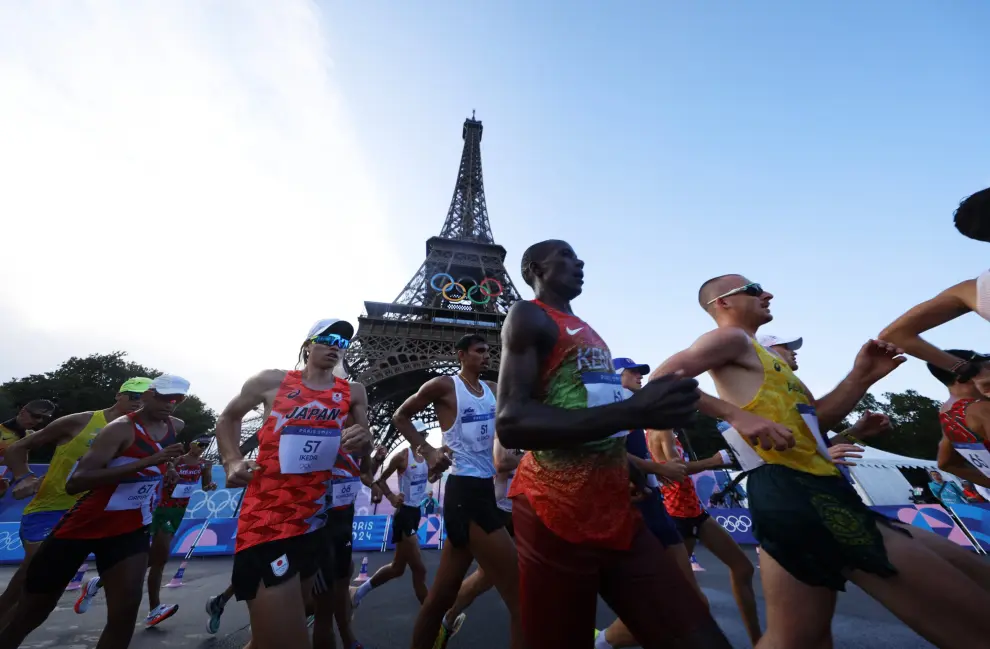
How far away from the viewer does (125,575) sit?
295 centimetres

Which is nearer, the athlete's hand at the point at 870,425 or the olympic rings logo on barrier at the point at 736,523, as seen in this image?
the athlete's hand at the point at 870,425

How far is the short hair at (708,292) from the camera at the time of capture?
8.24 feet

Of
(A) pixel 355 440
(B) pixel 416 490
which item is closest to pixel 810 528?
(A) pixel 355 440

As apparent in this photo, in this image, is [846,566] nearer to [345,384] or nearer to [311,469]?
[311,469]

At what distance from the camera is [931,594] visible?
58.0 inches

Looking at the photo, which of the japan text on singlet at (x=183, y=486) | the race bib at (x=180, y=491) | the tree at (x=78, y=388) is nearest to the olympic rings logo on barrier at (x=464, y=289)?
the tree at (x=78, y=388)

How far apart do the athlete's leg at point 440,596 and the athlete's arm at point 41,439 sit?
4123 mm

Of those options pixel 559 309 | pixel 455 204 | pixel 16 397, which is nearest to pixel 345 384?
pixel 559 309

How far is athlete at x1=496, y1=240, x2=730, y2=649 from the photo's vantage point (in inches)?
53.0

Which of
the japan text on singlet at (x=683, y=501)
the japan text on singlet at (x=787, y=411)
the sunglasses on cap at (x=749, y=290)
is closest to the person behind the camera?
the japan text on singlet at (x=787, y=411)

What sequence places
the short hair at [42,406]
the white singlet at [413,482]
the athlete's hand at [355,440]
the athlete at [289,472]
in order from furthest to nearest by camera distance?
the white singlet at [413,482] → the short hair at [42,406] → the athlete's hand at [355,440] → the athlete at [289,472]

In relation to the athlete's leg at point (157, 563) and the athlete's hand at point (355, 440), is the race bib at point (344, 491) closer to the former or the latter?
the athlete's hand at point (355, 440)

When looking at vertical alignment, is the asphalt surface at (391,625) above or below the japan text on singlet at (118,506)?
below

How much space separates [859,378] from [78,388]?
4140cm
